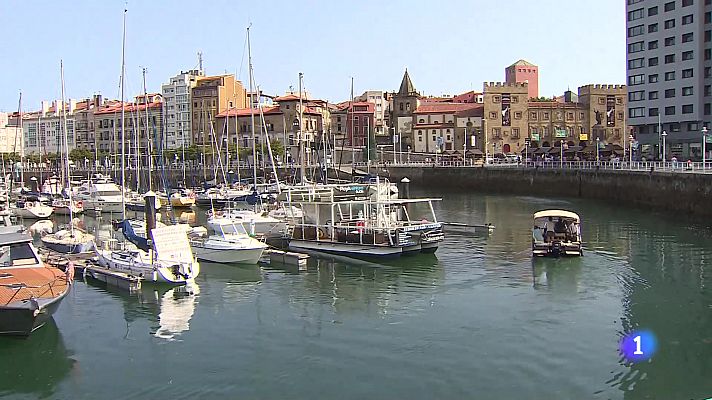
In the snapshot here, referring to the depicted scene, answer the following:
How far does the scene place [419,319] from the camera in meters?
25.9

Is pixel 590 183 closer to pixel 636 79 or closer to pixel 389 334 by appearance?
pixel 636 79

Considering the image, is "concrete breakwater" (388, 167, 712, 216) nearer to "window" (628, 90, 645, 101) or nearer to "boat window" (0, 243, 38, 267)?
"window" (628, 90, 645, 101)

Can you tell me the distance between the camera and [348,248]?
38188 millimetres

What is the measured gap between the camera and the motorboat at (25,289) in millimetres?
22750

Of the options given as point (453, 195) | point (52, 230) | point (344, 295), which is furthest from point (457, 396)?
point (453, 195)

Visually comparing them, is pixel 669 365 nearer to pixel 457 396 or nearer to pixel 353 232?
pixel 457 396

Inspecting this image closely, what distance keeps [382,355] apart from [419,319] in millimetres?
4404

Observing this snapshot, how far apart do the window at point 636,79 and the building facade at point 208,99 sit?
2897 inches

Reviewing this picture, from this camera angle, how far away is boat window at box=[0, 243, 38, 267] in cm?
2572

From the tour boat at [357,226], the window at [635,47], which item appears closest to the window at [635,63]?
the window at [635,47]

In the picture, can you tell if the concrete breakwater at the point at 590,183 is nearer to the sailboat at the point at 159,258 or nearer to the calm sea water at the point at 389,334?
the calm sea water at the point at 389,334

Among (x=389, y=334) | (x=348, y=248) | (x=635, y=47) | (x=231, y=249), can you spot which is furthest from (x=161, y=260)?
(x=635, y=47)

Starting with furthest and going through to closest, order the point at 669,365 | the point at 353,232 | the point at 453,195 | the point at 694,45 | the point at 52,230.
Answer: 1. the point at 453,195
2. the point at 694,45
3. the point at 52,230
4. the point at 353,232
5. the point at 669,365

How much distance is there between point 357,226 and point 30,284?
59.0ft
